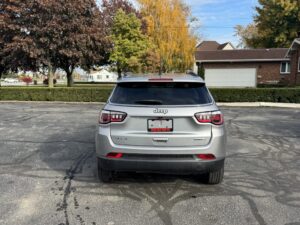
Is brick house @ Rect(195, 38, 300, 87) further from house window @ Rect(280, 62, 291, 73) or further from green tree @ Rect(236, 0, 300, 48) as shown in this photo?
green tree @ Rect(236, 0, 300, 48)

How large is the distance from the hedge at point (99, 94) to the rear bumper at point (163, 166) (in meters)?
15.6

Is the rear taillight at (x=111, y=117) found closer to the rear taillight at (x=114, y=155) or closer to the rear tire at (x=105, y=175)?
the rear taillight at (x=114, y=155)

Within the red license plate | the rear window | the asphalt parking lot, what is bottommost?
the asphalt parking lot

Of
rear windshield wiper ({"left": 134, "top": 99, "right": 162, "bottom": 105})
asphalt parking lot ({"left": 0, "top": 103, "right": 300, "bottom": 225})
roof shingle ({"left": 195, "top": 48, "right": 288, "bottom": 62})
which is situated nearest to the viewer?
asphalt parking lot ({"left": 0, "top": 103, "right": 300, "bottom": 225})

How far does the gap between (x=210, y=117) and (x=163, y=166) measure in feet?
2.86

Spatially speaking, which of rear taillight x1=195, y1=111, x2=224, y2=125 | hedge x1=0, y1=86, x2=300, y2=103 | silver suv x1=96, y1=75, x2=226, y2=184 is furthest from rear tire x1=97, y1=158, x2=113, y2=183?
hedge x1=0, y1=86, x2=300, y2=103

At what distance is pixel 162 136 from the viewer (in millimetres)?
3803

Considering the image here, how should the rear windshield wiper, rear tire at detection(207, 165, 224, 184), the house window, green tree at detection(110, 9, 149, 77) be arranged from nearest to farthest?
the rear windshield wiper → rear tire at detection(207, 165, 224, 184) → green tree at detection(110, 9, 149, 77) → the house window

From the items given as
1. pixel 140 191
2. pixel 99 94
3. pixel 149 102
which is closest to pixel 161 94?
pixel 149 102

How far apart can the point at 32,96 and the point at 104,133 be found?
1817 cm

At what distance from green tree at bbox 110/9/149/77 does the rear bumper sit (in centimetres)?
2765

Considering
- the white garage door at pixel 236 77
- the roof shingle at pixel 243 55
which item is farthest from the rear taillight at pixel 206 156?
the roof shingle at pixel 243 55

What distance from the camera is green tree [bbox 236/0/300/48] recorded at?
40562mm

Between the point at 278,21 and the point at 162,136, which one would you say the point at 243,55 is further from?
the point at 162,136
